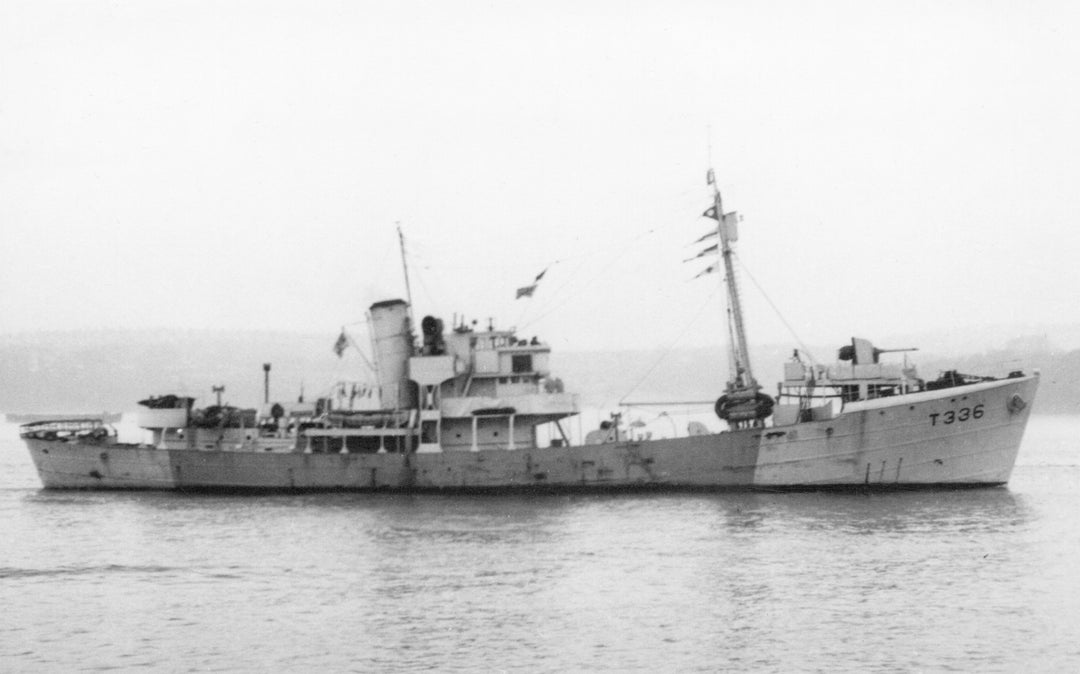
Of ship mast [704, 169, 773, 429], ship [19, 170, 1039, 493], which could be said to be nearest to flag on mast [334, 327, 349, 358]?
ship [19, 170, 1039, 493]

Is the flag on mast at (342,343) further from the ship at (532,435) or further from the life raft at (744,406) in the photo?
the life raft at (744,406)

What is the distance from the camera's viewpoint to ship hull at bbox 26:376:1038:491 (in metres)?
41.2

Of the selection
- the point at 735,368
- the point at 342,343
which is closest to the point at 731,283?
the point at 735,368

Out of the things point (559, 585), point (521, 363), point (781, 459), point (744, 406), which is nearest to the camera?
point (559, 585)

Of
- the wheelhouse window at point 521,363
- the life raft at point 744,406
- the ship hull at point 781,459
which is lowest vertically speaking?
the ship hull at point 781,459

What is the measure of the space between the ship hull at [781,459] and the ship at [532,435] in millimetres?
43

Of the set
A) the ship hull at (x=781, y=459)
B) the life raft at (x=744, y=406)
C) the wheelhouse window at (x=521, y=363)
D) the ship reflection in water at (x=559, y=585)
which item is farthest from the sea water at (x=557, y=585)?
the wheelhouse window at (x=521, y=363)

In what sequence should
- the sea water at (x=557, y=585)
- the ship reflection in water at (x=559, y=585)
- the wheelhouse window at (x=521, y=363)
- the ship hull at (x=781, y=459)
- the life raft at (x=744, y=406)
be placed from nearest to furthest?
the sea water at (x=557, y=585)
the ship reflection in water at (x=559, y=585)
the ship hull at (x=781, y=459)
the life raft at (x=744, y=406)
the wheelhouse window at (x=521, y=363)

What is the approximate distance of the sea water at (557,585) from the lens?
22.3 m

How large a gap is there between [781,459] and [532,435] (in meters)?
8.81

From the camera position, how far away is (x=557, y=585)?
27922 mm

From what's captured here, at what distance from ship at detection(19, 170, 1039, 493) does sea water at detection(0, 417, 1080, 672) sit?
1.18 metres

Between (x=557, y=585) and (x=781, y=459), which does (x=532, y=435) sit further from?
(x=557, y=585)

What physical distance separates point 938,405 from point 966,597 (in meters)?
15.6
